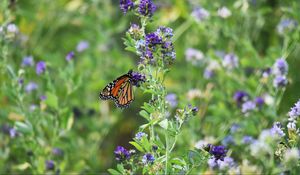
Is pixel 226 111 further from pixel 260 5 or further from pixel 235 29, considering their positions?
pixel 260 5

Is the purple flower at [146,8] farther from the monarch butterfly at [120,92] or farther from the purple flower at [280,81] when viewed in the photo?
the purple flower at [280,81]

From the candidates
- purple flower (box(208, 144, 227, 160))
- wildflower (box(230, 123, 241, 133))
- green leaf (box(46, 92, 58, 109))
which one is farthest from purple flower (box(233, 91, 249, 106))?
purple flower (box(208, 144, 227, 160))

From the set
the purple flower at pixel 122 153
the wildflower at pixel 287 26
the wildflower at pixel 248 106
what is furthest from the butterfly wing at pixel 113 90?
the wildflower at pixel 287 26

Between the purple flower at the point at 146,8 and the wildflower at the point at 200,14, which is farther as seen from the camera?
the wildflower at the point at 200,14

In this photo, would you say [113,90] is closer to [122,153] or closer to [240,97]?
[122,153]

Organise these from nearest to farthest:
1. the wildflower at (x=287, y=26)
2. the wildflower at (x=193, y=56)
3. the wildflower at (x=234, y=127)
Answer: the wildflower at (x=234, y=127) → the wildflower at (x=287, y=26) → the wildflower at (x=193, y=56)
